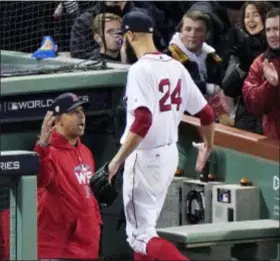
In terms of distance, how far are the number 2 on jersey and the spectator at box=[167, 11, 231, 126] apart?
1.08 meters

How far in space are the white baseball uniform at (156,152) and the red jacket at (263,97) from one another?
11.5 inches

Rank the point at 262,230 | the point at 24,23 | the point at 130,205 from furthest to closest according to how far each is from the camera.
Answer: the point at 24,23 → the point at 130,205 → the point at 262,230

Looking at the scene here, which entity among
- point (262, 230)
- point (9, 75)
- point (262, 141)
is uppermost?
point (9, 75)

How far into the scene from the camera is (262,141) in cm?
571

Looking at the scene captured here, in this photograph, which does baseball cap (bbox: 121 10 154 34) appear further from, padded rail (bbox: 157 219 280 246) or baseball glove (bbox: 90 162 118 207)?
padded rail (bbox: 157 219 280 246)

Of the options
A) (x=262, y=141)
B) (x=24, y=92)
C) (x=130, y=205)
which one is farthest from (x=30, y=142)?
(x=262, y=141)

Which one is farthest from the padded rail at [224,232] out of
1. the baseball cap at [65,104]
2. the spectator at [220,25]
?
the spectator at [220,25]

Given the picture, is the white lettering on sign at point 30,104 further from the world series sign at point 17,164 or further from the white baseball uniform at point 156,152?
the world series sign at point 17,164

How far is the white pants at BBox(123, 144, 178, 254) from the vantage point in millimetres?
6066

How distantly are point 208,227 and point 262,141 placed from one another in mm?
505

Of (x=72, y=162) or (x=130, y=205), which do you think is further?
(x=72, y=162)

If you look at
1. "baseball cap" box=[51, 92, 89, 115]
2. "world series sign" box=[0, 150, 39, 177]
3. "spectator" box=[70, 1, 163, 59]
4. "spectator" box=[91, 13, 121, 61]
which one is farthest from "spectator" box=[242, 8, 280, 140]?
"spectator" box=[70, 1, 163, 59]

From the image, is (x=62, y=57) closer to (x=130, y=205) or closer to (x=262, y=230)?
(x=130, y=205)

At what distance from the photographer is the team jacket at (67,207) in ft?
21.9
